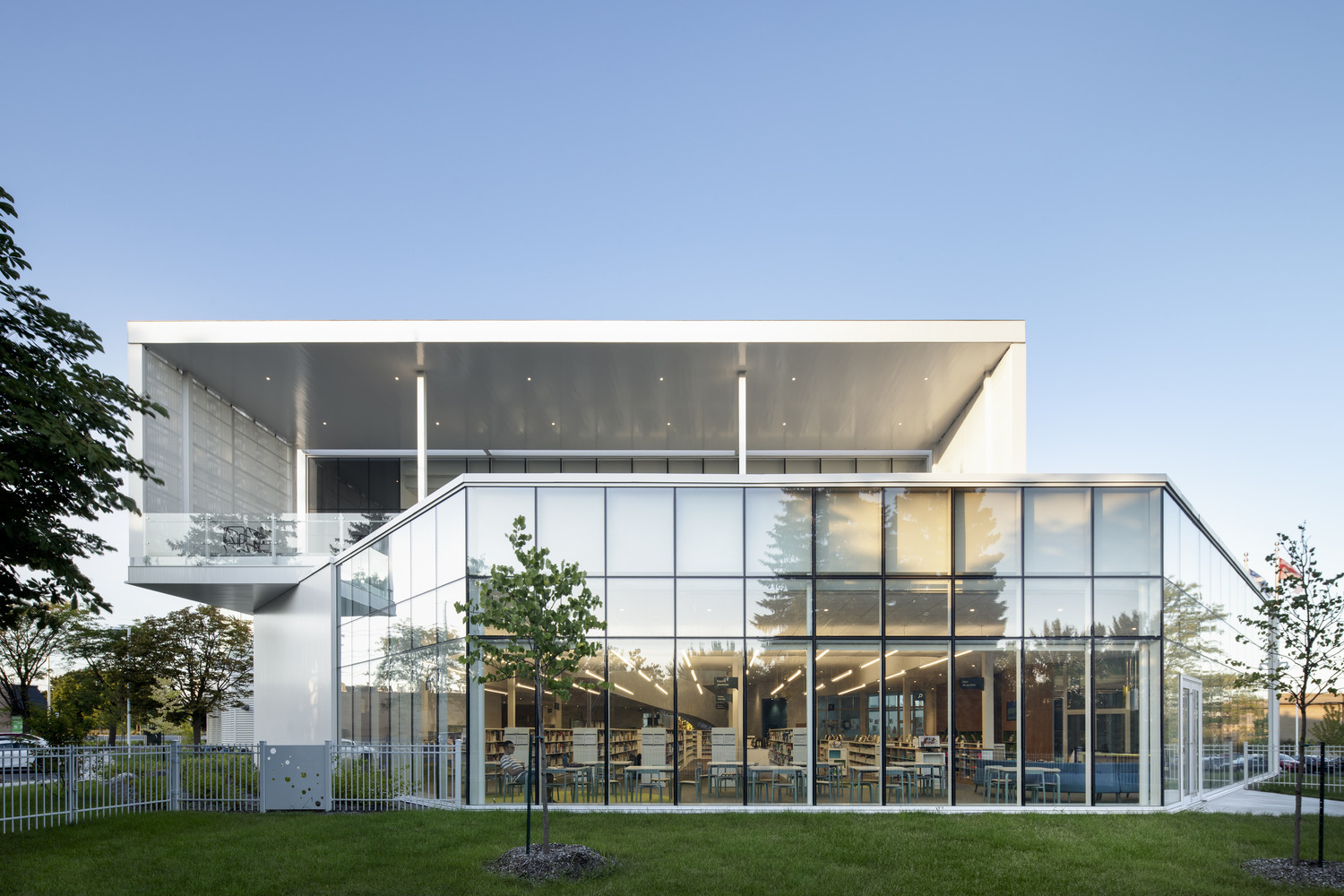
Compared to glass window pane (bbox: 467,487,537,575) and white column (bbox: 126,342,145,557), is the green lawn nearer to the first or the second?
glass window pane (bbox: 467,487,537,575)

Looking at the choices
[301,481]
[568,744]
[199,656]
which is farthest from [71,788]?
[199,656]

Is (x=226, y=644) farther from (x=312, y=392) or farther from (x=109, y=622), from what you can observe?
(x=312, y=392)

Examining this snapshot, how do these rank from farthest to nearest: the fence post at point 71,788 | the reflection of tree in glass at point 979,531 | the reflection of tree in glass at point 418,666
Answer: the reflection of tree in glass at point 418,666
the reflection of tree in glass at point 979,531
the fence post at point 71,788

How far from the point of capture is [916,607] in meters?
19.8

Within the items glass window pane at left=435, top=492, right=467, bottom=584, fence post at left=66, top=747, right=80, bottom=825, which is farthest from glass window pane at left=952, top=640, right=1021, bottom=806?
fence post at left=66, top=747, right=80, bottom=825


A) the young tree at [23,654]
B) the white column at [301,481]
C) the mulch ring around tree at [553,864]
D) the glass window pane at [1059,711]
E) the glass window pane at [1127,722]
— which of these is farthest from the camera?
the young tree at [23,654]

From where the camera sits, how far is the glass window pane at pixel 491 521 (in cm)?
1992

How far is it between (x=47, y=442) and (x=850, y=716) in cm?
1513

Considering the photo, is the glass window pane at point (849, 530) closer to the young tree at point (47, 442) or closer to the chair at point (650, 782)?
the chair at point (650, 782)

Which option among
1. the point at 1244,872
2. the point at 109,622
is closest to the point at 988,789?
the point at 1244,872

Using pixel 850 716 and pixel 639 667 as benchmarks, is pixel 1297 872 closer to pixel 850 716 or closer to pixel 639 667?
pixel 850 716

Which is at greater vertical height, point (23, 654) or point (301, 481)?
point (301, 481)

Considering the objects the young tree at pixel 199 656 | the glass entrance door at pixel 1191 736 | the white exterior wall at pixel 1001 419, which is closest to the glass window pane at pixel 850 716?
the glass entrance door at pixel 1191 736

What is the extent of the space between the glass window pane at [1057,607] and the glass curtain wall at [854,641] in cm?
4
